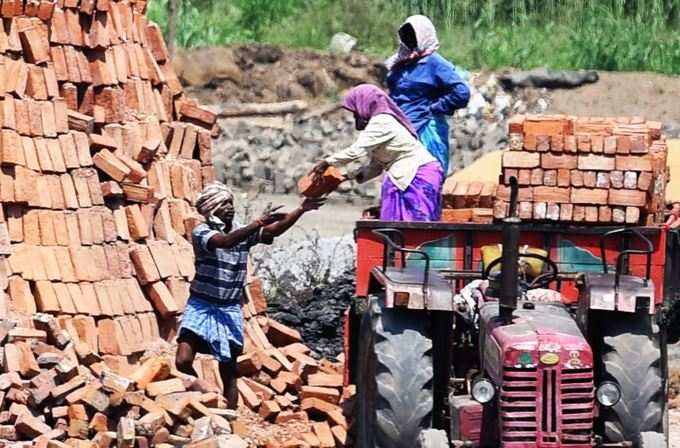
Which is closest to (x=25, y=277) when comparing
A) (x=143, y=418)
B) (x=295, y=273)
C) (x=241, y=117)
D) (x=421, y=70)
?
(x=143, y=418)

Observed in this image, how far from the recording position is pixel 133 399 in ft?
32.8

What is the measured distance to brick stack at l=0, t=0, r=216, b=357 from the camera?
11.5 m

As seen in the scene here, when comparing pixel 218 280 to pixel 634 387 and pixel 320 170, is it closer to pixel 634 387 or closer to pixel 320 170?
pixel 320 170

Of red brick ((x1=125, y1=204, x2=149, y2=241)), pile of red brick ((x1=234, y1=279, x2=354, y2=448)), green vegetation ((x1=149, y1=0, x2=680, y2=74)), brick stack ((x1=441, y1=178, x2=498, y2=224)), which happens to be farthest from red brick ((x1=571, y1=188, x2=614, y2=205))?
green vegetation ((x1=149, y1=0, x2=680, y2=74))

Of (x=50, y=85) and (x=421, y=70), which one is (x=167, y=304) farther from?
(x=421, y=70)

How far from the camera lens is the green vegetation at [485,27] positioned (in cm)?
3781

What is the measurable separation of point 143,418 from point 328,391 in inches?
78.6

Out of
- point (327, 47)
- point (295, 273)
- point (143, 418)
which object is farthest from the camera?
point (327, 47)

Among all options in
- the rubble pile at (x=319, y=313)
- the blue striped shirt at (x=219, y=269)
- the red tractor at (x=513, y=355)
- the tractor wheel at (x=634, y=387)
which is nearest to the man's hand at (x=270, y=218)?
the blue striped shirt at (x=219, y=269)

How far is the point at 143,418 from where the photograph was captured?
32.2 ft

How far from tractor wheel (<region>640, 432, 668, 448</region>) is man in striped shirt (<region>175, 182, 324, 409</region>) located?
264cm

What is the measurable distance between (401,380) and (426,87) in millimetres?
4000

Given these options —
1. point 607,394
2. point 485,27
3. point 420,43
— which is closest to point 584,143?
point 420,43

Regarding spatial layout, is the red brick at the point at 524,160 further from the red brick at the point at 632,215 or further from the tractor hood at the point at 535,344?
the tractor hood at the point at 535,344
